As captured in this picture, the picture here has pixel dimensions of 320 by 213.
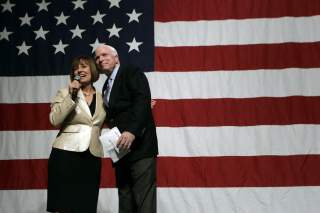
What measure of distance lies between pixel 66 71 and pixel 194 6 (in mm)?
1113

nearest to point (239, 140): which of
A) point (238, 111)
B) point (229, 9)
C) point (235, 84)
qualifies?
point (238, 111)

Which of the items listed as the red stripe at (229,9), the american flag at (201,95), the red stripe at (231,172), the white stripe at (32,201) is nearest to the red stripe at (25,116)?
the american flag at (201,95)

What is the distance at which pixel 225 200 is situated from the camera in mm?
3162

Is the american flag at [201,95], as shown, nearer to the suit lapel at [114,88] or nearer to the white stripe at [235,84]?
the white stripe at [235,84]

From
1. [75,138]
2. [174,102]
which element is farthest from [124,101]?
[174,102]

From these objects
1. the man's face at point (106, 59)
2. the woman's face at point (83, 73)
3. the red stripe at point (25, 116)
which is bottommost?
the red stripe at point (25, 116)

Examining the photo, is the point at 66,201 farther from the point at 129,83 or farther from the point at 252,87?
the point at 252,87

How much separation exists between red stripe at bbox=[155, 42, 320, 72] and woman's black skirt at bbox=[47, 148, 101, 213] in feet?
4.29

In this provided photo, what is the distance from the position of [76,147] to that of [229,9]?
1.77 metres

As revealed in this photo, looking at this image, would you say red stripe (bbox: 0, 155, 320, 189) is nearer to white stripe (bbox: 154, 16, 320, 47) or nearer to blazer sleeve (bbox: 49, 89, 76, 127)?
white stripe (bbox: 154, 16, 320, 47)

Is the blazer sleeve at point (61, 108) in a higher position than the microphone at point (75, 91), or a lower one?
lower

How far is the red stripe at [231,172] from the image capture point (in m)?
3.13

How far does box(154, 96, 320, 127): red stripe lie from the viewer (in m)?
3.16

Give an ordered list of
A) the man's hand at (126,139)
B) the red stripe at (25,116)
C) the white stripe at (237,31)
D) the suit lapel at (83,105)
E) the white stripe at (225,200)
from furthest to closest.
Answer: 1. the red stripe at (25,116)
2. the white stripe at (237,31)
3. the white stripe at (225,200)
4. the suit lapel at (83,105)
5. the man's hand at (126,139)
